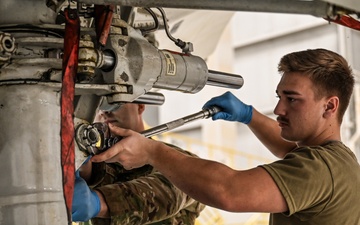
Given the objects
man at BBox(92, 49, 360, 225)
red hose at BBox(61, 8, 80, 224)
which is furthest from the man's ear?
red hose at BBox(61, 8, 80, 224)

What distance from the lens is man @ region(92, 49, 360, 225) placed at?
1.95 metres

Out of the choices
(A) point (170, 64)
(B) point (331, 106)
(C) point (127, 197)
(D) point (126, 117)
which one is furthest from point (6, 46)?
(D) point (126, 117)

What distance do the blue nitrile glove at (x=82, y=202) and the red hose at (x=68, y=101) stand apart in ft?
0.95

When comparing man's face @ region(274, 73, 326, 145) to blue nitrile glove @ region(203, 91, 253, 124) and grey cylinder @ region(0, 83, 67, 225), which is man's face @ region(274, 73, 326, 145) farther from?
grey cylinder @ region(0, 83, 67, 225)

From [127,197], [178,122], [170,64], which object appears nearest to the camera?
[170,64]

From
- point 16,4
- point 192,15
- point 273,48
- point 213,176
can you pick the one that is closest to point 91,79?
point 16,4

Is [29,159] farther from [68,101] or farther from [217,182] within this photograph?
[217,182]

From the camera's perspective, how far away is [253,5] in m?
1.49

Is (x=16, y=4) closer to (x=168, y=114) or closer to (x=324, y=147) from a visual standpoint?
(x=324, y=147)

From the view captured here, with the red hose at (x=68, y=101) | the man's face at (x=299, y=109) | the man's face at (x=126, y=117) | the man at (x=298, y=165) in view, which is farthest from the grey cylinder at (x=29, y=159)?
the man's face at (x=126, y=117)

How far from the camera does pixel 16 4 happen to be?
162 cm

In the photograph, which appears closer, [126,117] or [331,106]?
[331,106]

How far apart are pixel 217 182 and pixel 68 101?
56cm

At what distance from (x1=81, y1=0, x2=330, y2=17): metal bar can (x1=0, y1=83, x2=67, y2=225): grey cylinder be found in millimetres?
267
